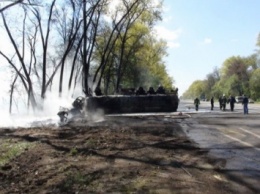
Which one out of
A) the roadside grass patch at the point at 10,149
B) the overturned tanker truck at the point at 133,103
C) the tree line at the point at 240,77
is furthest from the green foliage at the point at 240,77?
the roadside grass patch at the point at 10,149

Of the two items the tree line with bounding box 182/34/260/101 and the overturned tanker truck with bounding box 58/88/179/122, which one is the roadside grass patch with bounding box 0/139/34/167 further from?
the tree line with bounding box 182/34/260/101

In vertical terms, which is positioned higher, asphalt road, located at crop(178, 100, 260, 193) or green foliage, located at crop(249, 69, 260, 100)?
green foliage, located at crop(249, 69, 260, 100)

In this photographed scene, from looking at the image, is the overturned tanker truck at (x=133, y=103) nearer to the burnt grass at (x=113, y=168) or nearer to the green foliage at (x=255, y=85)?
the burnt grass at (x=113, y=168)

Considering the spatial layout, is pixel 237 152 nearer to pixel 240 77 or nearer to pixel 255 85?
pixel 255 85

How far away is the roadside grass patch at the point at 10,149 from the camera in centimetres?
1151

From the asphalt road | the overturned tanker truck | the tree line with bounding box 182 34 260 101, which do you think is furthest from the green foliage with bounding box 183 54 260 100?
the asphalt road

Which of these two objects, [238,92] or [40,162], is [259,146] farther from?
[238,92]

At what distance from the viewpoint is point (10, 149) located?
13102mm

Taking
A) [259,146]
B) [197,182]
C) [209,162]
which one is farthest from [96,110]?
[197,182]

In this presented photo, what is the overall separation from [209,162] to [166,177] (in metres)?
2.09

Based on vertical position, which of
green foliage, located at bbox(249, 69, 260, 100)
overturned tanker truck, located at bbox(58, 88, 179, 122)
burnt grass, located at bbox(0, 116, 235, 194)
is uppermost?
green foliage, located at bbox(249, 69, 260, 100)

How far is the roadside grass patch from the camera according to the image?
11.5 m

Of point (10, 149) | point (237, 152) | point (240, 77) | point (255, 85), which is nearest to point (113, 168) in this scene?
point (237, 152)

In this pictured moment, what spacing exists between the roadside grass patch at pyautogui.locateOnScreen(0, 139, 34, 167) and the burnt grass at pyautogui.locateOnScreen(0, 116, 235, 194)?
0.48ft
